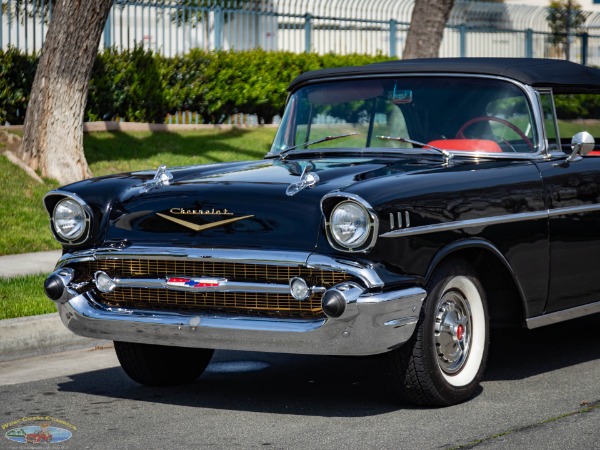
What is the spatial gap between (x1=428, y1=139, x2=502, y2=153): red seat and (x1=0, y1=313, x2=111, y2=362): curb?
282cm

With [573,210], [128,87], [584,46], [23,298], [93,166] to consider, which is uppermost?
[584,46]

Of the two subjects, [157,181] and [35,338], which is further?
[35,338]

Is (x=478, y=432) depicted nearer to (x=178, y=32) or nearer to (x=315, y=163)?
(x=315, y=163)

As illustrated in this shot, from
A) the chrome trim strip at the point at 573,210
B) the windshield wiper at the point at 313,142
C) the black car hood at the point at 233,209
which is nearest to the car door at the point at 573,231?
the chrome trim strip at the point at 573,210

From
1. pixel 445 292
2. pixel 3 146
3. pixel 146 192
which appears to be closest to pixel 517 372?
pixel 445 292

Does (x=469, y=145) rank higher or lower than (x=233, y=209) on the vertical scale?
higher

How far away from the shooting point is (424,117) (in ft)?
22.8

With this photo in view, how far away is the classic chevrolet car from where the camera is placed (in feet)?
18.2

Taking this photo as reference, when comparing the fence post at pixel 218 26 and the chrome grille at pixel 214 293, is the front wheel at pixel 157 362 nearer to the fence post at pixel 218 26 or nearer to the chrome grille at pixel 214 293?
the chrome grille at pixel 214 293

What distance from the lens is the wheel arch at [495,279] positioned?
6055mm

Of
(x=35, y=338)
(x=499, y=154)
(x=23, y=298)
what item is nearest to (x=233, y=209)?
(x=499, y=154)

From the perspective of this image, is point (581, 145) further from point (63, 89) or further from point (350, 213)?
point (63, 89)

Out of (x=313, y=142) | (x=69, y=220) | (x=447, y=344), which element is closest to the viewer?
(x=447, y=344)

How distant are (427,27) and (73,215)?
12253 millimetres
